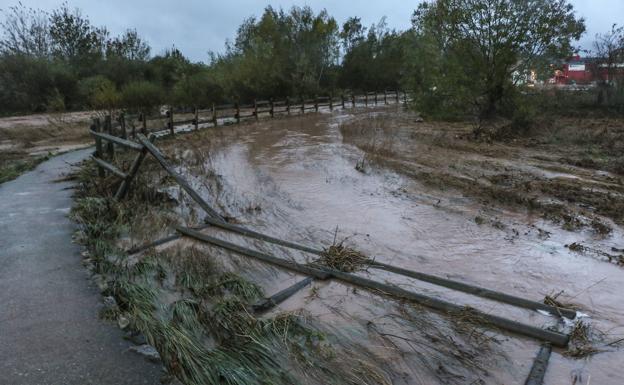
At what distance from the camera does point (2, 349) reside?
3381 mm

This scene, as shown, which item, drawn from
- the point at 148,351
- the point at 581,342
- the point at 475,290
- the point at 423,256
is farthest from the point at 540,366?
the point at 148,351

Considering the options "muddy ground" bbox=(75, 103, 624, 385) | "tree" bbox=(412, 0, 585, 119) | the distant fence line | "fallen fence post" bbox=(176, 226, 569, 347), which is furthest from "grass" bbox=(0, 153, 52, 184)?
"tree" bbox=(412, 0, 585, 119)

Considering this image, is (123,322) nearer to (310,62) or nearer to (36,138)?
(36,138)

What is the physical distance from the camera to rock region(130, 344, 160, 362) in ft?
11.0

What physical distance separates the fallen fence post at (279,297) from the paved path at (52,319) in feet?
4.34

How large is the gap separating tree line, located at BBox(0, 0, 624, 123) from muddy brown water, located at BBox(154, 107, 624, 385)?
660 centimetres

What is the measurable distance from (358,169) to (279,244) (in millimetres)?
5889

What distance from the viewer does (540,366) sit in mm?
3584

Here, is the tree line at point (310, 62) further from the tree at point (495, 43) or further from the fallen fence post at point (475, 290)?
the fallen fence post at point (475, 290)

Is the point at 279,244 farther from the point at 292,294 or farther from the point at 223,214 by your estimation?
the point at 223,214

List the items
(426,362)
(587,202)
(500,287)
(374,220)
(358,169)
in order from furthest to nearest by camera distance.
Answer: (358,169)
(587,202)
(374,220)
(500,287)
(426,362)

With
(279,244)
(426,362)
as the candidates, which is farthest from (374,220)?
(426,362)

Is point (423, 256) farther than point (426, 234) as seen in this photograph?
No

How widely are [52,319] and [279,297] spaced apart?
6.79 ft
